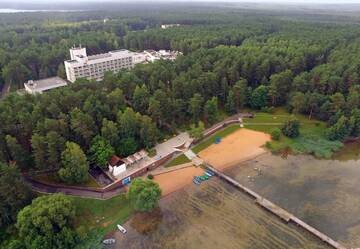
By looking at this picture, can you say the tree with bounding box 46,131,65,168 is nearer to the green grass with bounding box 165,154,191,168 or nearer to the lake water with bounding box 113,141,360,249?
the lake water with bounding box 113,141,360,249

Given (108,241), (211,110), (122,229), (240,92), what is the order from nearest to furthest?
(108,241) < (122,229) < (211,110) < (240,92)

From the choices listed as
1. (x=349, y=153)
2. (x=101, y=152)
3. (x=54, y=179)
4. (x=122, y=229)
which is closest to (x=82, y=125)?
(x=101, y=152)

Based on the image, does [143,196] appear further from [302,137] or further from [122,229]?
[302,137]

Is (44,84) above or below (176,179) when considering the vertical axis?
above

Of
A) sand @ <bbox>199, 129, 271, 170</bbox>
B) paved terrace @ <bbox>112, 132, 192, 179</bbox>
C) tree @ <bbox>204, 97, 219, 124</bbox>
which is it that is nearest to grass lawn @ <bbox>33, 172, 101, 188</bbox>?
paved terrace @ <bbox>112, 132, 192, 179</bbox>

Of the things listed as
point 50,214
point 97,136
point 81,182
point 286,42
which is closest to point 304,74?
point 286,42
